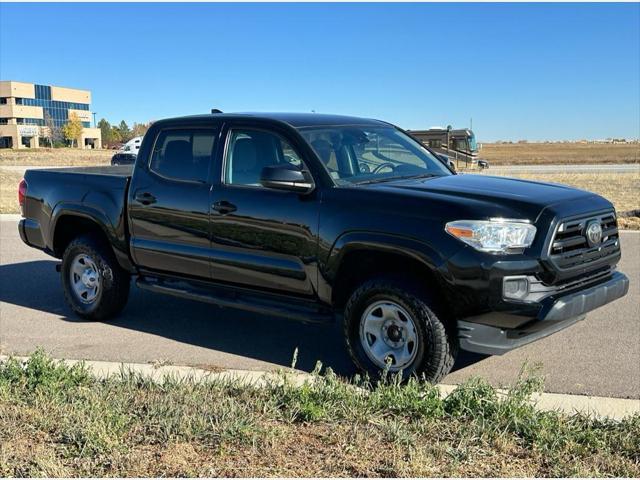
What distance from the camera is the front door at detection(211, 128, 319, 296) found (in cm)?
522

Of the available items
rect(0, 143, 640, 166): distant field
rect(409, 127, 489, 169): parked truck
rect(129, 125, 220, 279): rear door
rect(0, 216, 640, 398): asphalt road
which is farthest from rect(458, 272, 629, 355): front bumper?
rect(0, 143, 640, 166): distant field

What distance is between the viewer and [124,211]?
6457 millimetres

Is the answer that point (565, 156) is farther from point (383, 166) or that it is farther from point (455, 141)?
point (383, 166)

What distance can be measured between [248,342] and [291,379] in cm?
147

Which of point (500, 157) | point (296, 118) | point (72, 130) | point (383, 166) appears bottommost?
point (383, 166)

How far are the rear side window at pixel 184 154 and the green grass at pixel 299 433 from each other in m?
2.22

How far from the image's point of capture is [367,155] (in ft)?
18.9

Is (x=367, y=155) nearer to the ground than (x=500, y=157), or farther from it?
nearer to the ground

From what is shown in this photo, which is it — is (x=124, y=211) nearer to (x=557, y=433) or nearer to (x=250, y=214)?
(x=250, y=214)

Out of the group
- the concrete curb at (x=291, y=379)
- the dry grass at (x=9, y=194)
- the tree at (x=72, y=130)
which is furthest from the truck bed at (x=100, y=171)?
the tree at (x=72, y=130)

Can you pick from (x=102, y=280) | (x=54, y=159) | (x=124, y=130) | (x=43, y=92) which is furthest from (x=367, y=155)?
(x=124, y=130)

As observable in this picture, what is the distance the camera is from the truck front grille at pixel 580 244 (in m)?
4.55

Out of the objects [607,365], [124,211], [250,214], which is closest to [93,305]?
[124,211]

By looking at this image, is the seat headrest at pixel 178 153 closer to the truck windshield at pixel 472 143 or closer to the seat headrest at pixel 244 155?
the seat headrest at pixel 244 155
